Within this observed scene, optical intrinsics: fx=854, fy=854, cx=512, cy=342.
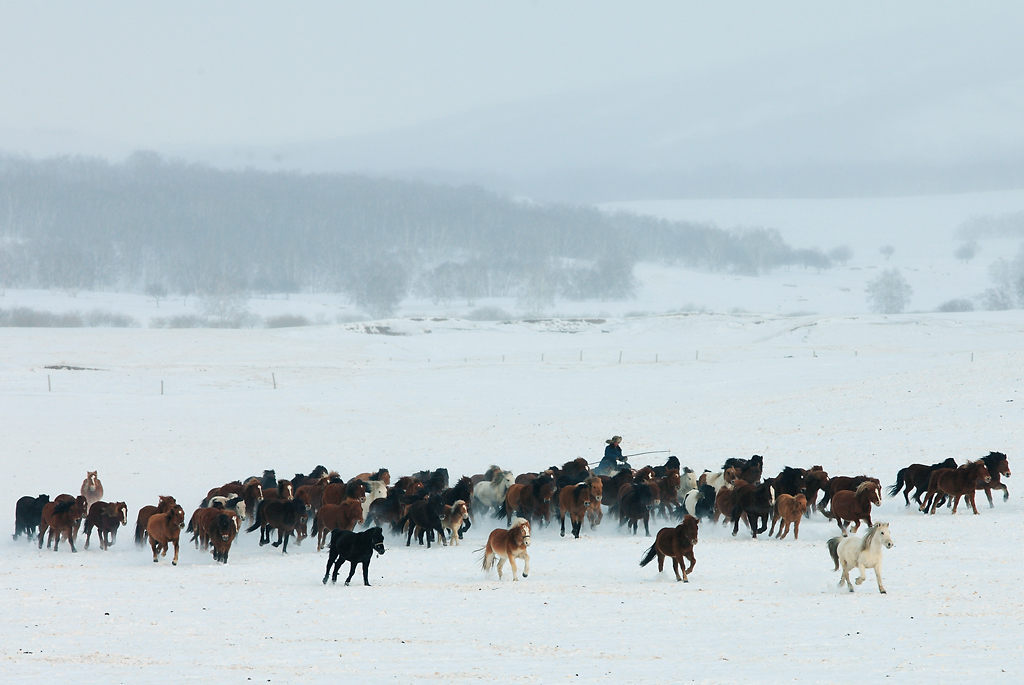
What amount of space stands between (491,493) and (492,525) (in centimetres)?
70

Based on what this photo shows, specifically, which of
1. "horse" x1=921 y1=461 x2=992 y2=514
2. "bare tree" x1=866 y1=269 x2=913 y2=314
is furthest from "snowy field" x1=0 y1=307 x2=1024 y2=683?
"bare tree" x1=866 y1=269 x2=913 y2=314

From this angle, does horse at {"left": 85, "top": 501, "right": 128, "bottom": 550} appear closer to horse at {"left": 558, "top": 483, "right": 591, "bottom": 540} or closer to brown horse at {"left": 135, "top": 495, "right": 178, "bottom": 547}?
brown horse at {"left": 135, "top": 495, "right": 178, "bottom": 547}

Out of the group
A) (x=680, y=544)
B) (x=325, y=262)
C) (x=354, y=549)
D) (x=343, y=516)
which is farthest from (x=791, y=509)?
(x=325, y=262)

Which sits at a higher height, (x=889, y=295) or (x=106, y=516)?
(x=889, y=295)

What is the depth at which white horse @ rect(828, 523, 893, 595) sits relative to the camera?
35.0ft

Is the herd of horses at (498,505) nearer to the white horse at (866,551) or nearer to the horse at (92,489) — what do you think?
the horse at (92,489)

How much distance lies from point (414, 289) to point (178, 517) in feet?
484

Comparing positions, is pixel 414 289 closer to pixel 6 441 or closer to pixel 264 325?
pixel 264 325

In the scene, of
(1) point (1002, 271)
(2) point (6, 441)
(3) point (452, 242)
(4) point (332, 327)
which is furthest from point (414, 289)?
(2) point (6, 441)

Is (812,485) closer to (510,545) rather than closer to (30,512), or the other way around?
(510,545)

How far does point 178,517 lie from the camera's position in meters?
14.5

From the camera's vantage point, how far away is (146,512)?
1567 centimetres

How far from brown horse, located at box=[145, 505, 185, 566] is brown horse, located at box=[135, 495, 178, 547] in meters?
0.17

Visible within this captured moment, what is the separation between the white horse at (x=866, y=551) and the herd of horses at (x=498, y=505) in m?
2.68
